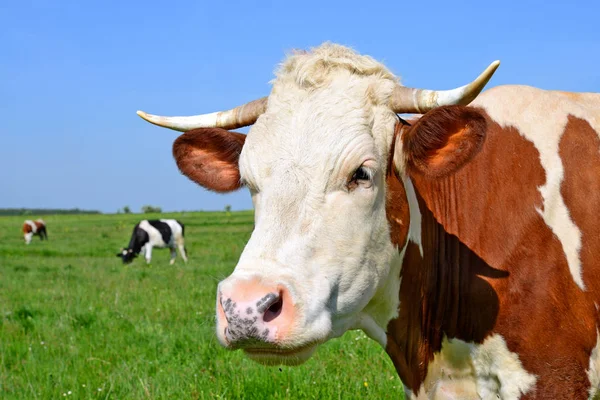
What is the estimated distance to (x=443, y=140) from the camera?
3611mm

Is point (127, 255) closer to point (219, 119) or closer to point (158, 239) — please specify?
point (158, 239)

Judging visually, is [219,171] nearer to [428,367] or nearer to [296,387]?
[428,367]

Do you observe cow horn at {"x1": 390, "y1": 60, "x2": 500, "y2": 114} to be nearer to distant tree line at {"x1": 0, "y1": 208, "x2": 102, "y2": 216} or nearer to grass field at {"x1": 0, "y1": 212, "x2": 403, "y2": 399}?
grass field at {"x1": 0, "y1": 212, "x2": 403, "y2": 399}

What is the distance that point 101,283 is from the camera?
1412cm

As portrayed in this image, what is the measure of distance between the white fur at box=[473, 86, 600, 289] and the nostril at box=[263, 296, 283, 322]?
1.74 meters

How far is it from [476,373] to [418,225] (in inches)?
35.5

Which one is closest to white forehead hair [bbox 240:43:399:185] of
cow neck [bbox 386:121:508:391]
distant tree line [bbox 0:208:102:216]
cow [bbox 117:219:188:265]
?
cow neck [bbox 386:121:508:391]

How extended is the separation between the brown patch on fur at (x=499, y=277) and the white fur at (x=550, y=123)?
0.05 metres

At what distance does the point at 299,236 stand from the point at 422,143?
932 millimetres

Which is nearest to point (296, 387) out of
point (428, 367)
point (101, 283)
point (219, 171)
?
point (428, 367)

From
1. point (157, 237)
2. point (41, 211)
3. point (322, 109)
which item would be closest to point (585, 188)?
point (322, 109)

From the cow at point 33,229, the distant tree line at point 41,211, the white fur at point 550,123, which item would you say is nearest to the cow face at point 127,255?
the cow at point 33,229

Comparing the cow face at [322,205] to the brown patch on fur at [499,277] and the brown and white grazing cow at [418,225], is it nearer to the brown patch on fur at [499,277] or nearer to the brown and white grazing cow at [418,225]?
the brown and white grazing cow at [418,225]

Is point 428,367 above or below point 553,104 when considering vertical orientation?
below
